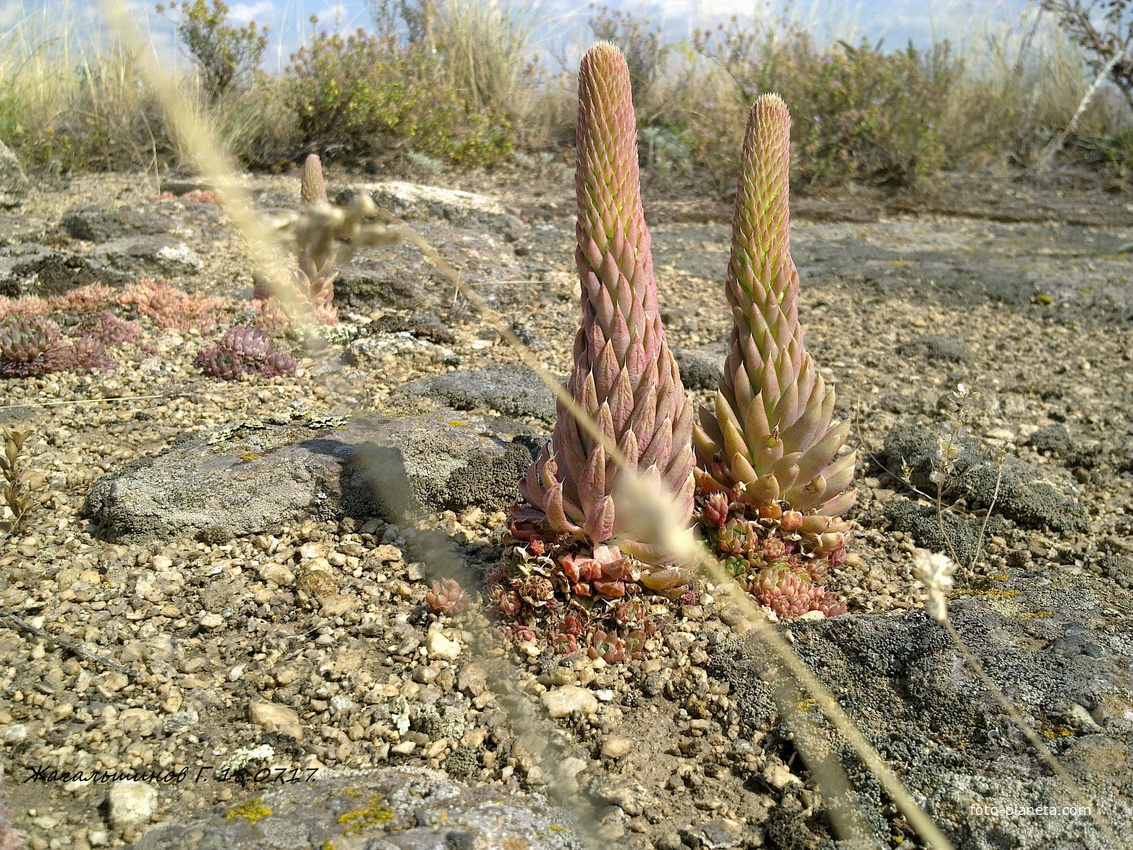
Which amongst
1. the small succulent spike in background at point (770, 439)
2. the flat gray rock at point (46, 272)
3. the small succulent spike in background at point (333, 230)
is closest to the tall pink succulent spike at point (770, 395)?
the small succulent spike in background at point (770, 439)

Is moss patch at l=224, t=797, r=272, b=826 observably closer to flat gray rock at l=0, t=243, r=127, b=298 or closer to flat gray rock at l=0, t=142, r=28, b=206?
flat gray rock at l=0, t=243, r=127, b=298

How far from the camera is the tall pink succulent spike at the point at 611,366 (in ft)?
8.22

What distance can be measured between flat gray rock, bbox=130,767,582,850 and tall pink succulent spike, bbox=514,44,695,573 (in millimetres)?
891

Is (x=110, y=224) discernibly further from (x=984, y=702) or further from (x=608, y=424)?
(x=984, y=702)

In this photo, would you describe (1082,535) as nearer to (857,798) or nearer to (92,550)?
(857,798)

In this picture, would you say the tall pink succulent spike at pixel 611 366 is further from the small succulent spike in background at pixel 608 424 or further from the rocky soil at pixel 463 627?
the rocky soil at pixel 463 627

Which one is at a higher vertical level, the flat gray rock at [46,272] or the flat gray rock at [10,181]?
the flat gray rock at [10,181]

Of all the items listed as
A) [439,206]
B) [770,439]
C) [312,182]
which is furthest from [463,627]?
[439,206]

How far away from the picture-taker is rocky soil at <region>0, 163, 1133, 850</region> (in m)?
2.12

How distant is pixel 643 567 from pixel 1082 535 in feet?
7.41

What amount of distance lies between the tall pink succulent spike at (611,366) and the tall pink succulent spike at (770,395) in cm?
34

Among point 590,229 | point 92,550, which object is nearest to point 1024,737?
point 590,229

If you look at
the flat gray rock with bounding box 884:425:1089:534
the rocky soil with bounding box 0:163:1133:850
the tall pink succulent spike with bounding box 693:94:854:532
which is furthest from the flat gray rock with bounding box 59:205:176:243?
the flat gray rock with bounding box 884:425:1089:534

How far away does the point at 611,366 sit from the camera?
271cm
